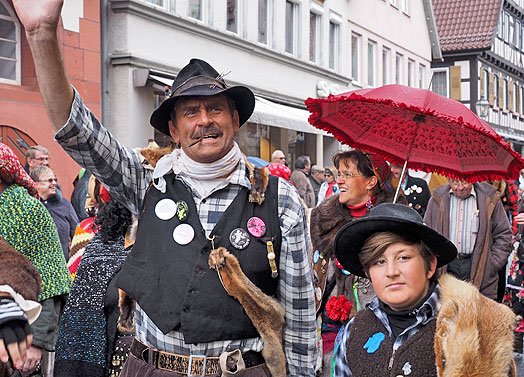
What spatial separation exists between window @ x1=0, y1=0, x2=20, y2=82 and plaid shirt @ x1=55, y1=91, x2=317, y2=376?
9.86 meters

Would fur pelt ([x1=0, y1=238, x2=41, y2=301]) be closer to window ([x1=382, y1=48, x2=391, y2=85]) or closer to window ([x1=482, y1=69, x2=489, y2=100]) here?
window ([x1=382, y1=48, x2=391, y2=85])

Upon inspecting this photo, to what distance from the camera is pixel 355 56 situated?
26531 millimetres

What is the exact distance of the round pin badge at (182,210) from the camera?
10.8ft

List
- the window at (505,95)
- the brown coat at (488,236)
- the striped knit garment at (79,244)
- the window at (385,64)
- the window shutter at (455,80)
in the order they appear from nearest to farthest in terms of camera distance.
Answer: the striped knit garment at (79,244) → the brown coat at (488,236) → the window at (385,64) → the window shutter at (455,80) → the window at (505,95)

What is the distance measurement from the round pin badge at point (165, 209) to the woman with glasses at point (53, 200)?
501 cm

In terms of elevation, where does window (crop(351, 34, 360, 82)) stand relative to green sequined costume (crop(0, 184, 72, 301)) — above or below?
above

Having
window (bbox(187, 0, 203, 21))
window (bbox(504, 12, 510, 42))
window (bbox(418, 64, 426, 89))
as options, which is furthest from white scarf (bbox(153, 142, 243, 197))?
window (bbox(504, 12, 510, 42))

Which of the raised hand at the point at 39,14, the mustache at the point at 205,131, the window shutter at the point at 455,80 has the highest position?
the window shutter at the point at 455,80

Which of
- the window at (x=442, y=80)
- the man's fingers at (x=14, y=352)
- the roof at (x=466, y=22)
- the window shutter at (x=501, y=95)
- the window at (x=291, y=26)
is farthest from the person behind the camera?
the window shutter at (x=501, y=95)

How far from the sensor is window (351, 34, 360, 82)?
26.4 meters

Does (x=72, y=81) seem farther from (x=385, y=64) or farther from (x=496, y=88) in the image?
(x=496, y=88)

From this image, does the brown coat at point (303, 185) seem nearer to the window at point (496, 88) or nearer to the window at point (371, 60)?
the window at point (371, 60)

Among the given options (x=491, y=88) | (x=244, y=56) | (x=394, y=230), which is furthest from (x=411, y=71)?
(x=394, y=230)

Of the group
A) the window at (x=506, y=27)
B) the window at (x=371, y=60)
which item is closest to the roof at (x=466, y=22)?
the window at (x=506, y=27)
